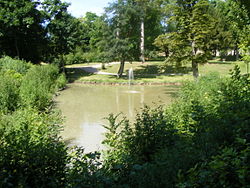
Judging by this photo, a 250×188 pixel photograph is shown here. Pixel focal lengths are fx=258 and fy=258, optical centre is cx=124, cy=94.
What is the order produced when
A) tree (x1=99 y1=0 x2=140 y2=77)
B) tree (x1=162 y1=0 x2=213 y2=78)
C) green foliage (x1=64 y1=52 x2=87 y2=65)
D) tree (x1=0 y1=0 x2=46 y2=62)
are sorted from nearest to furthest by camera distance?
tree (x1=162 y1=0 x2=213 y2=78)
tree (x1=0 y1=0 x2=46 y2=62)
tree (x1=99 y1=0 x2=140 y2=77)
green foliage (x1=64 y1=52 x2=87 y2=65)

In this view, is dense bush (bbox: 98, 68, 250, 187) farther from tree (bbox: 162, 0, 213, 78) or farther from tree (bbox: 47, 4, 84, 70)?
tree (bbox: 47, 4, 84, 70)

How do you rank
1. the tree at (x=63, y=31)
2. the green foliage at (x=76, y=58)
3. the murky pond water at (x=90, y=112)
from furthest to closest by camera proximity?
the green foliage at (x=76, y=58) < the tree at (x=63, y=31) < the murky pond water at (x=90, y=112)

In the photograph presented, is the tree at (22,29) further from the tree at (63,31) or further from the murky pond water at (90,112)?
the murky pond water at (90,112)

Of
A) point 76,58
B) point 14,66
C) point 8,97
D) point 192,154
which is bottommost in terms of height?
point 192,154

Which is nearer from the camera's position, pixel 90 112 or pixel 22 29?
pixel 90 112

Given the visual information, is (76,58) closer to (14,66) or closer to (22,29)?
(22,29)

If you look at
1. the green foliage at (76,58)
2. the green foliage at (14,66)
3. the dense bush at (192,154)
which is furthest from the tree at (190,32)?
the green foliage at (76,58)

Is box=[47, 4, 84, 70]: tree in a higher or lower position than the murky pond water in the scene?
higher

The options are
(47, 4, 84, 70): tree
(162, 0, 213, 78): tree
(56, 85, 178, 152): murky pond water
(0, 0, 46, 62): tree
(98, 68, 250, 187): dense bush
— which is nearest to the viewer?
(98, 68, 250, 187): dense bush

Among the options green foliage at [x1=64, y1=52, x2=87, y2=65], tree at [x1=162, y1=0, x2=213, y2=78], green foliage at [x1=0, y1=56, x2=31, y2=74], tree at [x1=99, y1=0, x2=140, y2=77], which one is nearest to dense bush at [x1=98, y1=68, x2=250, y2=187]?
tree at [x1=162, y1=0, x2=213, y2=78]

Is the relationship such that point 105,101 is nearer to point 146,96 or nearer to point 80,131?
point 146,96

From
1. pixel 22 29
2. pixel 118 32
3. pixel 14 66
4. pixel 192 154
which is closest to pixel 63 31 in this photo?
pixel 22 29

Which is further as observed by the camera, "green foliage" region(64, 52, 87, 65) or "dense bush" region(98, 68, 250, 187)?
"green foliage" region(64, 52, 87, 65)

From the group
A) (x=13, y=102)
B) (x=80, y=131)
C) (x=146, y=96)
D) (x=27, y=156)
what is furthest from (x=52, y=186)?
(x=146, y=96)
